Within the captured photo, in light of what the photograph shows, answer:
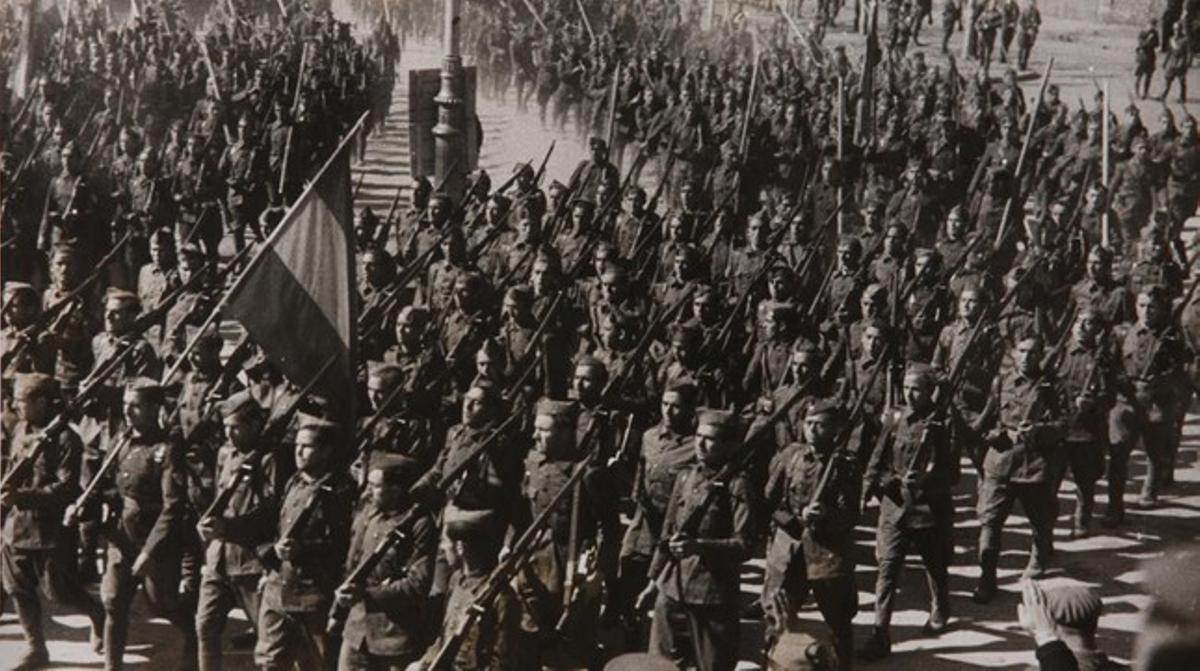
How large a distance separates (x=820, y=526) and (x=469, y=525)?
1.76m

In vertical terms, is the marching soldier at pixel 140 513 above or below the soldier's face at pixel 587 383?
below

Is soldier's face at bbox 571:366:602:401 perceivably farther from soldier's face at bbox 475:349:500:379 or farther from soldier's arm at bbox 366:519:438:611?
soldier's arm at bbox 366:519:438:611

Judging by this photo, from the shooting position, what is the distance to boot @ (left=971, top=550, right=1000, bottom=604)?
8352 millimetres

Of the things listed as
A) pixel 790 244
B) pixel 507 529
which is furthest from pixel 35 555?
pixel 790 244

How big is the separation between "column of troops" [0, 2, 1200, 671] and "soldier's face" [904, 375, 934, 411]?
0.08ft

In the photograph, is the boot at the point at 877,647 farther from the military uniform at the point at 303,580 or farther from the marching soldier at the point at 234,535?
the marching soldier at the point at 234,535

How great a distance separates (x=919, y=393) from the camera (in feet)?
25.8

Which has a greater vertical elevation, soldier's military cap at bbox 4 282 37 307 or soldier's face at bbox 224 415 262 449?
soldier's military cap at bbox 4 282 37 307

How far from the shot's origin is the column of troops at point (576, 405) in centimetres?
662

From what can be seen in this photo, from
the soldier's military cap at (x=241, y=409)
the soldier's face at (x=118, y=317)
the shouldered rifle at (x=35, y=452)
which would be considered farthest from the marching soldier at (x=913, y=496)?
the soldier's face at (x=118, y=317)

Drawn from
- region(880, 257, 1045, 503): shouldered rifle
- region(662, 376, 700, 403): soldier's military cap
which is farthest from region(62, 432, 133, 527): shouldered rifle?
region(880, 257, 1045, 503): shouldered rifle

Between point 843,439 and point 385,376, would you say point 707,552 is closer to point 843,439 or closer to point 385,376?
point 843,439

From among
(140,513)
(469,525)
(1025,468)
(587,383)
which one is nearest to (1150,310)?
(1025,468)

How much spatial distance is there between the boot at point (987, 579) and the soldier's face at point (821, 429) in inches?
71.9
